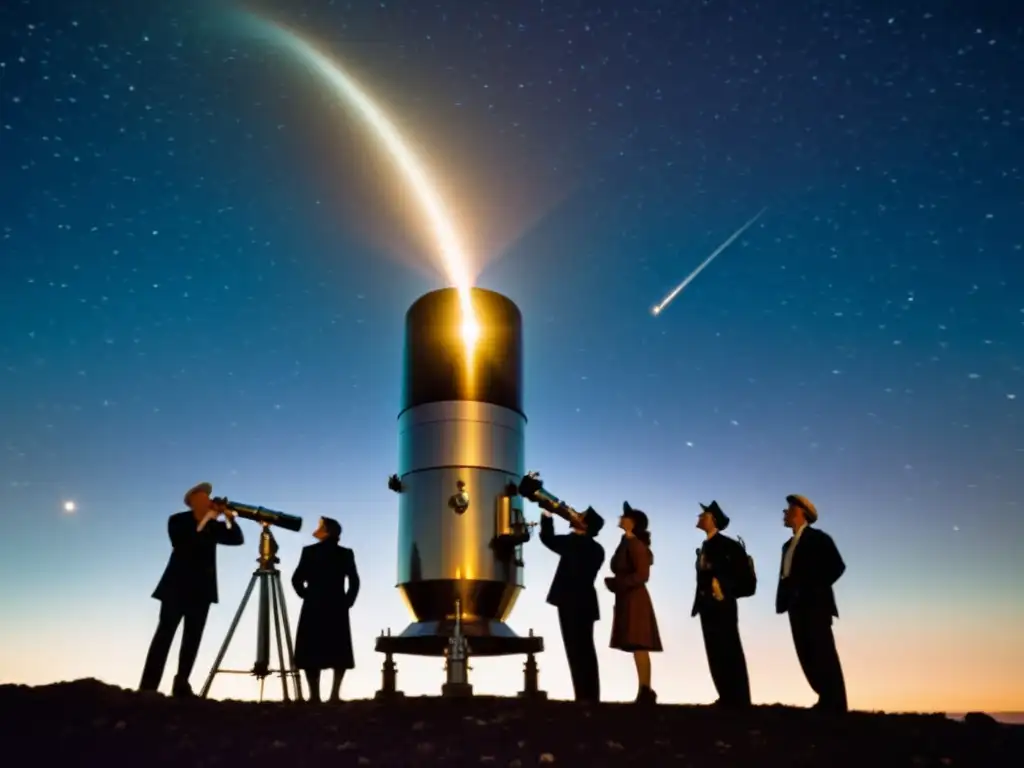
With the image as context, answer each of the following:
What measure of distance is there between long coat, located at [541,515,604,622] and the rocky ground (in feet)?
8.23

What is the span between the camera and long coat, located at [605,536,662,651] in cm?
1089

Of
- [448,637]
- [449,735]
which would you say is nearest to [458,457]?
[448,637]

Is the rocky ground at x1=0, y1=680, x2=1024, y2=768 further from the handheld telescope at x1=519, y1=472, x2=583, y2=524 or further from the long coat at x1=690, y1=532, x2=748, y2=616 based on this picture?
the handheld telescope at x1=519, y1=472, x2=583, y2=524

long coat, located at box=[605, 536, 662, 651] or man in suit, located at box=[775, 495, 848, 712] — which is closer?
man in suit, located at box=[775, 495, 848, 712]

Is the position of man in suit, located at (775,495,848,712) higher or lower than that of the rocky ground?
higher

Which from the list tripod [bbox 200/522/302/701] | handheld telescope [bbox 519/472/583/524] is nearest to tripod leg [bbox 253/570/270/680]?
tripod [bbox 200/522/302/701]

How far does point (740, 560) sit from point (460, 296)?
608cm

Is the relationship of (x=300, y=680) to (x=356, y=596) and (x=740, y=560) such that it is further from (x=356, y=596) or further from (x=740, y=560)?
(x=740, y=560)

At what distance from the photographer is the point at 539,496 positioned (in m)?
13.4

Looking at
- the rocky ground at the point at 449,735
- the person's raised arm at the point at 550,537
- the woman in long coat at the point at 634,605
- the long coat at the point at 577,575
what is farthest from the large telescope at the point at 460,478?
the rocky ground at the point at 449,735

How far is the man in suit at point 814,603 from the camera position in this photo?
9.81m

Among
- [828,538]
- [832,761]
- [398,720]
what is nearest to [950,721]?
[828,538]

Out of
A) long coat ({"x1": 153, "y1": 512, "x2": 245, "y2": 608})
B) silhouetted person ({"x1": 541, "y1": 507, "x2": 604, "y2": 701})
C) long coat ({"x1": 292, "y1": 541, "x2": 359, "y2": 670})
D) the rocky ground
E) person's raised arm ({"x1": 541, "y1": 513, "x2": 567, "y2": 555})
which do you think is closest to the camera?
the rocky ground

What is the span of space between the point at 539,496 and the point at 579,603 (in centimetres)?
228
